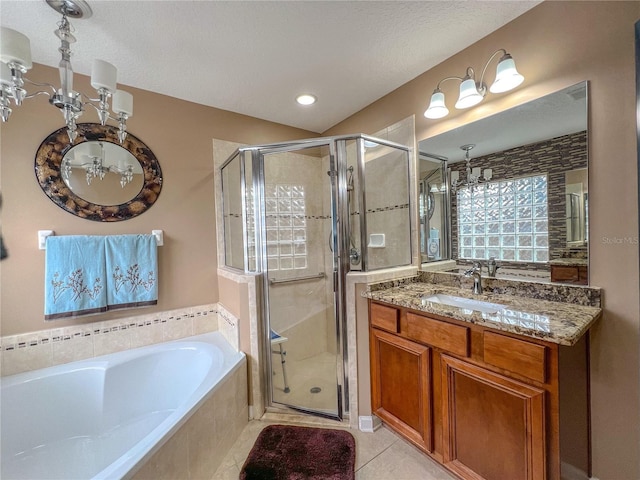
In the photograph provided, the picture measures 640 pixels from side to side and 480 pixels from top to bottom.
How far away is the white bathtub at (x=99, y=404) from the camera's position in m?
1.40

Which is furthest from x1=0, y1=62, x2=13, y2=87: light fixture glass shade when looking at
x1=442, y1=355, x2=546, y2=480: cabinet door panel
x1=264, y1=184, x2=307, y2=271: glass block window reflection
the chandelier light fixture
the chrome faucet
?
the chrome faucet

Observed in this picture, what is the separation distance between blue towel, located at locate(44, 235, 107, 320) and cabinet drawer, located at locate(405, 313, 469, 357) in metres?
2.04

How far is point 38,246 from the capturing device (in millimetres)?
1693

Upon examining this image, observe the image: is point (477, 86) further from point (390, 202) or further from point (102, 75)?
point (102, 75)

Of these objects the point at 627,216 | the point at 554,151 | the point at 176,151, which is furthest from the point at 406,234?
the point at 176,151

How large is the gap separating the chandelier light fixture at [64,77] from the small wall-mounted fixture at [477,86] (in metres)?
1.76

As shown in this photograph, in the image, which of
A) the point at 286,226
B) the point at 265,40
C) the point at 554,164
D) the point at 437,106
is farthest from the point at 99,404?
the point at 554,164

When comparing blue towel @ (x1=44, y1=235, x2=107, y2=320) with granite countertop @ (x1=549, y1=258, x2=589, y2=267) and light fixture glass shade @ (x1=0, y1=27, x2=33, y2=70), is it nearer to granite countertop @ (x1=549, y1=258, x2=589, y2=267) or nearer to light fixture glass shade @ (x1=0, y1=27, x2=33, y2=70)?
light fixture glass shade @ (x1=0, y1=27, x2=33, y2=70)

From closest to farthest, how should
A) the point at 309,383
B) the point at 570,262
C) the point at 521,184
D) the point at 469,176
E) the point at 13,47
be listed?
the point at 13,47
the point at 570,262
the point at 521,184
the point at 469,176
the point at 309,383

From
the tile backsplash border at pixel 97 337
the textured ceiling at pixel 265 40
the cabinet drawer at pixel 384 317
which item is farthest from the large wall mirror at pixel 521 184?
the tile backsplash border at pixel 97 337

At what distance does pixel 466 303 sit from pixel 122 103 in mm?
2210

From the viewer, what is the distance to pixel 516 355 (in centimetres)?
105

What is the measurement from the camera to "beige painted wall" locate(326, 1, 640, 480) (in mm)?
1114

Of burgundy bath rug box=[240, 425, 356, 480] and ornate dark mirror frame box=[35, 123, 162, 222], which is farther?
ornate dark mirror frame box=[35, 123, 162, 222]
